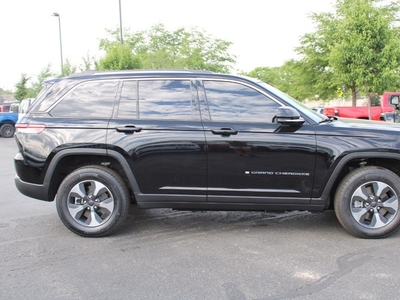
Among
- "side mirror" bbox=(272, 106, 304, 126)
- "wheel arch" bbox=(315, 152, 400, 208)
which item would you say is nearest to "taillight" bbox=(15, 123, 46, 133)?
"side mirror" bbox=(272, 106, 304, 126)

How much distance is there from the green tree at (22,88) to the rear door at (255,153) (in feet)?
131

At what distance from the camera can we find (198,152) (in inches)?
163

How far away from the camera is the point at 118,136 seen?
4.21 meters

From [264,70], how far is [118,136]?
93342 millimetres

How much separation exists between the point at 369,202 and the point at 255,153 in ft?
4.40

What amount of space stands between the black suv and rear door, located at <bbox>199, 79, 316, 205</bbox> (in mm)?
11

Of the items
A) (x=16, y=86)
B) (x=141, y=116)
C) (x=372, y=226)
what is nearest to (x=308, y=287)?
(x=372, y=226)

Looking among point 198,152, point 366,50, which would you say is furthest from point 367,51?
point 198,152

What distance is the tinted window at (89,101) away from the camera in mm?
4355

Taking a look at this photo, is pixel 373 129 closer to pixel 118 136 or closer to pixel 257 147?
pixel 257 147

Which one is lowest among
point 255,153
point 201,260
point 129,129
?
point 201,260

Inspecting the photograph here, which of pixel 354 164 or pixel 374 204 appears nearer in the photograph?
pixel 374 204

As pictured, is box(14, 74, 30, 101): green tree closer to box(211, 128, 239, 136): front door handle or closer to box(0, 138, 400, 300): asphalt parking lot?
box(0, 138, 400, 300): asphalt parking lot

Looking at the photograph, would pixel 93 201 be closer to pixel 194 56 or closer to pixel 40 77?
pixel 194 56
